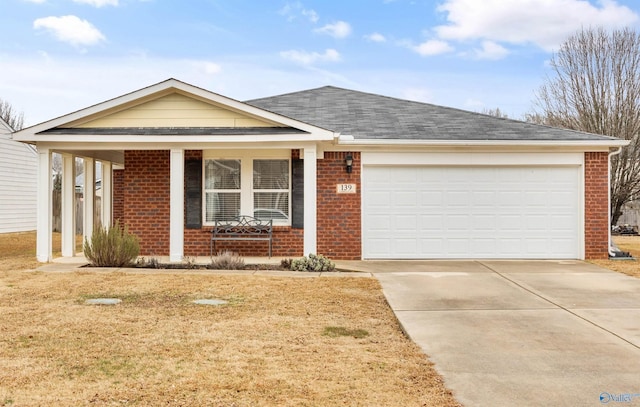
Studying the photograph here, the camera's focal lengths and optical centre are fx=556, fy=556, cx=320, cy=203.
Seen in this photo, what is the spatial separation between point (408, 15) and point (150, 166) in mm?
10487

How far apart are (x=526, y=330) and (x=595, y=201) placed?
742 cm

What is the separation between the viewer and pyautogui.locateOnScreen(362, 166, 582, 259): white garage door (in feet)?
40.3

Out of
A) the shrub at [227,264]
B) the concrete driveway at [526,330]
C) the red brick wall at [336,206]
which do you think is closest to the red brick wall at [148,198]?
the shrub at [227,264]

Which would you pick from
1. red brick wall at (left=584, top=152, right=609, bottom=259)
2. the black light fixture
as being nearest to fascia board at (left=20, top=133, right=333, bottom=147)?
the black light fixture

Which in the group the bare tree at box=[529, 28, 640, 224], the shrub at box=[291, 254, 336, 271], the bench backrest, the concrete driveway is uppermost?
the bare tree at box=[529, 28, 640, 224]

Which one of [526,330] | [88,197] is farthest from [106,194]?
[526,330]

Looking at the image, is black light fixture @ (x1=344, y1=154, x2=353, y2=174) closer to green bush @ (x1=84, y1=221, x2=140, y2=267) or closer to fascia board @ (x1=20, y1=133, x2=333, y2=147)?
fascia board @ (x1=20, y1=133, x2=333, y2=147)

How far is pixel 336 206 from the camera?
12.2 metres

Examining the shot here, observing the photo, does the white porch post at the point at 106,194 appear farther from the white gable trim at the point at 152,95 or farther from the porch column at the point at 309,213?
the porch column at the point at 309,213

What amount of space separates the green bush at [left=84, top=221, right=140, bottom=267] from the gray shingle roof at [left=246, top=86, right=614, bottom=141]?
5.08m

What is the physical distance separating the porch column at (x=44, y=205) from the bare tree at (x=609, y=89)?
22.3m

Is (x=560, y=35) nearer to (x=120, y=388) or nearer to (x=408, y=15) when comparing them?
(x=408, y=15)

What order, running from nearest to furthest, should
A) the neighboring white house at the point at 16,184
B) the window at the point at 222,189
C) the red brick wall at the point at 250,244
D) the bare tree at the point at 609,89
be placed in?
1. the red brick wall at the point at 250,244
2. the window at the point at 222,189
3. the neighboring white house at the point at 16,184
4. the bare tree at the point at 609,89

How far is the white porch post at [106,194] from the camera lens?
547 inches
